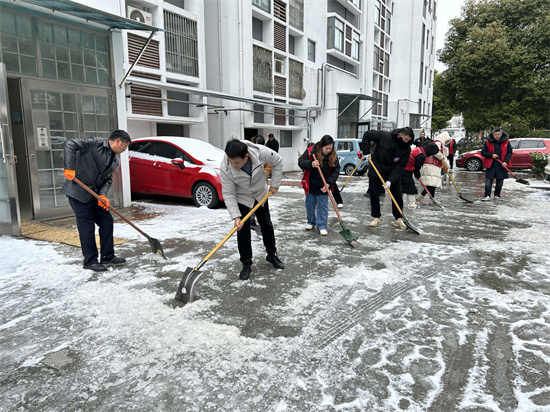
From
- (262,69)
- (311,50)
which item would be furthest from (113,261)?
(311,50)

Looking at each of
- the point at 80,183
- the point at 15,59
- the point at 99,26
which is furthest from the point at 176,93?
the point at 80,183

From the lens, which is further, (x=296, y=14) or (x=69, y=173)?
(x=296, y=14)

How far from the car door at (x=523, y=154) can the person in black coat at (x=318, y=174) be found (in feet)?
45.8

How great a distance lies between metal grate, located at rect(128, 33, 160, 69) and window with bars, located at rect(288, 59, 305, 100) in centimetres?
810

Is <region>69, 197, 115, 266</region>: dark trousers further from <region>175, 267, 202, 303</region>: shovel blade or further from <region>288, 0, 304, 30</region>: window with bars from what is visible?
<region>288, 0, 304, 30</region>: window with bars

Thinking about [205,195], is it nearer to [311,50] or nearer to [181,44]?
[181,44]

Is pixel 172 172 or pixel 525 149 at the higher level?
pixel 525 149

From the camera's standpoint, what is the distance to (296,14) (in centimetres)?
1878

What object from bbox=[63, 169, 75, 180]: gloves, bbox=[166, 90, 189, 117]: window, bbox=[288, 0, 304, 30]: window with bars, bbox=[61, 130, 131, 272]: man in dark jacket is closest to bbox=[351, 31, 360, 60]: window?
bbox=[288, 0, 304, 30]: window with bars

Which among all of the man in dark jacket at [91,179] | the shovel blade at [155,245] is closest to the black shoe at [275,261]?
the shovel blade at [155,245]

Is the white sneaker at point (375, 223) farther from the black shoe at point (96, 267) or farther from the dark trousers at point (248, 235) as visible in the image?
the black shoe at point (96, 267)

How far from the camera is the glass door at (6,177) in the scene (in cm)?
561

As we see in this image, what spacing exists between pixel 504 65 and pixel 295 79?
15193mm

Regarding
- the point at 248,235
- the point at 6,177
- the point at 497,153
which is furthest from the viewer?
the point at 497,153
